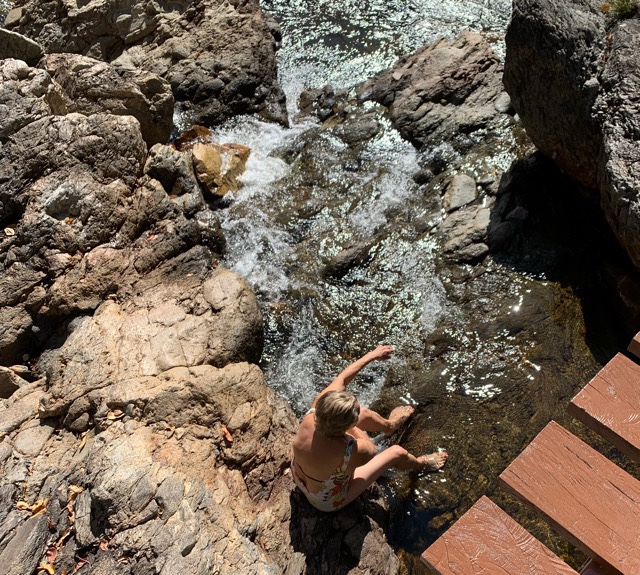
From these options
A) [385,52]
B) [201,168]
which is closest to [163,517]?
[201,168]

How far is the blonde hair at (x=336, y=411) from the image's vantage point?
459cm

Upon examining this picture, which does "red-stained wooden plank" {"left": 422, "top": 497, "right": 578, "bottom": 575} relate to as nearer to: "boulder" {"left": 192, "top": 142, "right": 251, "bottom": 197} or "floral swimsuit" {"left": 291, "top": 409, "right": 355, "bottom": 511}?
"floral swimsuit" {"left": 291, "top": 409, "right": 355, "bottom": 511}

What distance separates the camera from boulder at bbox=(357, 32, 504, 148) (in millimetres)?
9047

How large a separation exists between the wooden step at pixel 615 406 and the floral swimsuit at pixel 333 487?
105 inches

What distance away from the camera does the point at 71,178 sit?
6.93 metres

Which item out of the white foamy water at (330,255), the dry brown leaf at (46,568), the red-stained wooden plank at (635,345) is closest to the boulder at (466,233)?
the white foamy water at (330,255)

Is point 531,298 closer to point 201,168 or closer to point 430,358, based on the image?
point 430,358

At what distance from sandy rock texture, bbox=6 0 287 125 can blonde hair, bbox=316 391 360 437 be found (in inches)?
278

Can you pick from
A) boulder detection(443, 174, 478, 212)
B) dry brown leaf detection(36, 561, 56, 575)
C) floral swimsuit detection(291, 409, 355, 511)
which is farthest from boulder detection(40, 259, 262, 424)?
boulder detection(443, 174, 478, 212)

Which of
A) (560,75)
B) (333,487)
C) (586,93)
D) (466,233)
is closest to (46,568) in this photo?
(333,487)

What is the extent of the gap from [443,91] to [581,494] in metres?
8.07

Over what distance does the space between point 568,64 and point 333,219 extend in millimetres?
3590

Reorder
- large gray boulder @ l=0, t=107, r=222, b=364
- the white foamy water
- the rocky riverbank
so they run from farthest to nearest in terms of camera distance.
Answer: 1. the white foamy water
2. large gray boulder @ l=0, t=107, r=222, b=364
3. the rocky riverbank

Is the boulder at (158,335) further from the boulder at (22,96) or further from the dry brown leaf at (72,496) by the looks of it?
the boulder at (22,96)
